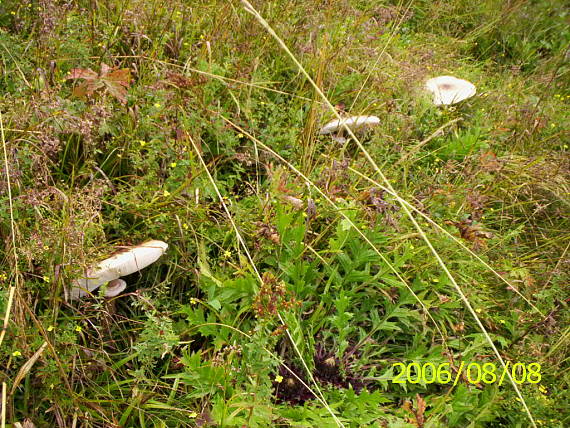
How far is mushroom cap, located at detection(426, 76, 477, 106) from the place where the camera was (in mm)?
3369

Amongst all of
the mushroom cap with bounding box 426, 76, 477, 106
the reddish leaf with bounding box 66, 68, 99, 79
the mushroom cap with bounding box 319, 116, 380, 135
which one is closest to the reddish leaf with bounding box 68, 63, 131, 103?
the reddish leaf with bounding box 66, 68, 99, 79

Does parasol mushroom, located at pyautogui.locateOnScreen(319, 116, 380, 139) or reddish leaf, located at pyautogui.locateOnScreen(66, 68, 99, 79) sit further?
parasol mushroom, located at pyautogui.locateOnScreen(319, 116, 380, 139)

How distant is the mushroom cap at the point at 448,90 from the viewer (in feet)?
Answer: 11.1

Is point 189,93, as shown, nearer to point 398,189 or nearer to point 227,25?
point 227,25

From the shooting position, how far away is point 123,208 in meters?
2.10

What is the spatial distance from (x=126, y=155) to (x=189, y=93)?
0.44 metres

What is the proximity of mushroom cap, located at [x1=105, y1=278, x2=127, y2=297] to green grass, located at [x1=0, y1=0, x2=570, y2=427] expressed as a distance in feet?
0.19

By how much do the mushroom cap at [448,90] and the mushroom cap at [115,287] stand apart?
2.38 metres

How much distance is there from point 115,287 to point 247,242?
59cm

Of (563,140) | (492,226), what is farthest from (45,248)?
(563,140)

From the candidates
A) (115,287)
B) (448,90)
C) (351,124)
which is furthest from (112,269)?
(448,90)

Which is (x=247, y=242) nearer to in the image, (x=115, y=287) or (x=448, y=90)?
(x=115, y=287)

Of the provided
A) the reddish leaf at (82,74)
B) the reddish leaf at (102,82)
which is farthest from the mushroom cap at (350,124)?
the reddish leaf at (82,74)

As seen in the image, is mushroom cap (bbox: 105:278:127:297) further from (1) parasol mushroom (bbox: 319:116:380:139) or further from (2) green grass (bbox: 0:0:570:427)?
(1) parasol mushroom (bbox: 319:116:380:139)
